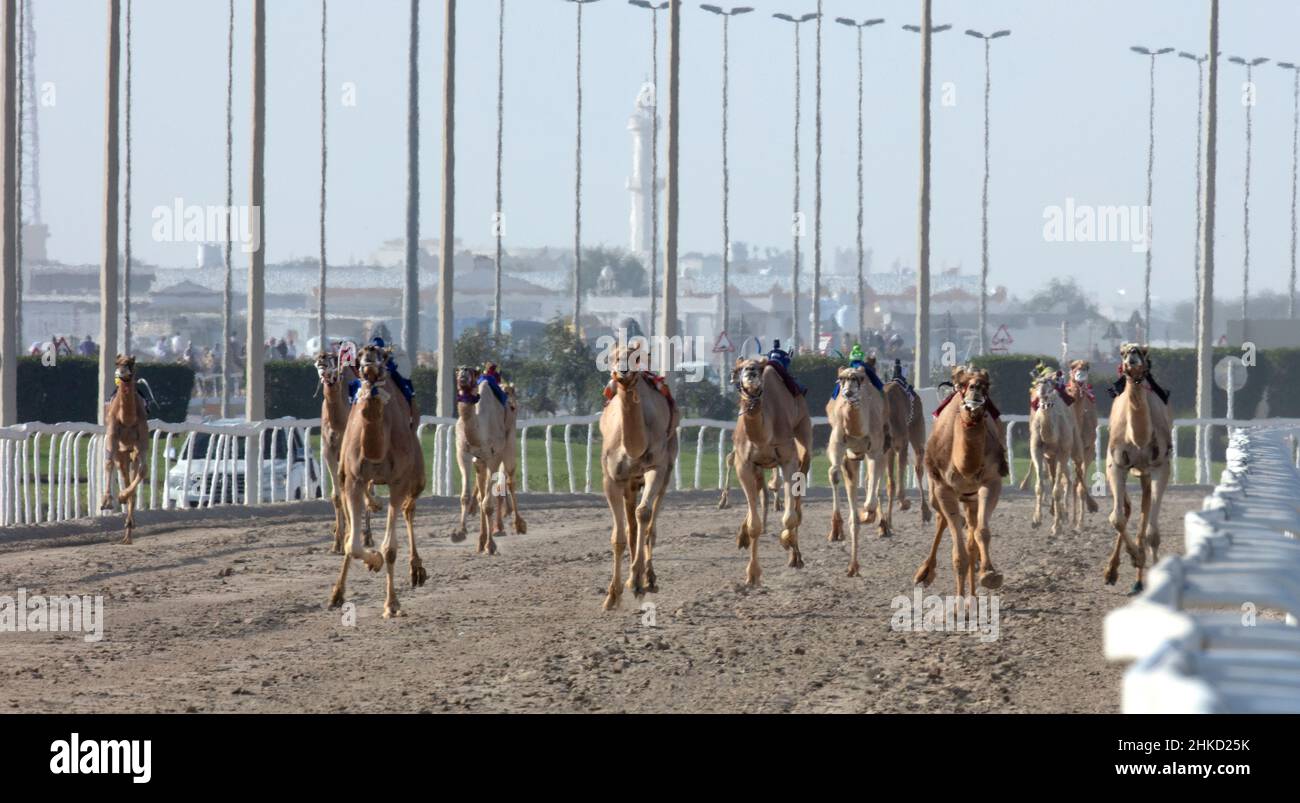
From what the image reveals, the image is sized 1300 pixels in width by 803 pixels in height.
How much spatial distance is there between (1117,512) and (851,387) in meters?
3.31

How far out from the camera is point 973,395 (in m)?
15.7

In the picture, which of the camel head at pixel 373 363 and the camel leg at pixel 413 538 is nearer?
the camel head at pixel 373 363

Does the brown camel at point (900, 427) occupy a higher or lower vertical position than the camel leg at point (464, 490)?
higher

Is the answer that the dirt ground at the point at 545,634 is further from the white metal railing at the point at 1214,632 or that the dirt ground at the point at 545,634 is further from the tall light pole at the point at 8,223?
the tall light pole at the point at 8,223

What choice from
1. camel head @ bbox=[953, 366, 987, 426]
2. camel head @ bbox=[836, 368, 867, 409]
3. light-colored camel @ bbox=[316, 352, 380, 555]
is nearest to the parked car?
light-colored camel @ bbox=[316, 352, 380, 555]

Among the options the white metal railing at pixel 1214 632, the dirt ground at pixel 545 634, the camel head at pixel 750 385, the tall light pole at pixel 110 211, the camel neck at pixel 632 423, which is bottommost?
the dirt ground at pixel 545 634

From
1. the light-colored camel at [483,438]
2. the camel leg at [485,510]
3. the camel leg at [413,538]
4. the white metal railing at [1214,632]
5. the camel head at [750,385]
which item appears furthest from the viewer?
the light-colored camel at [483,438]

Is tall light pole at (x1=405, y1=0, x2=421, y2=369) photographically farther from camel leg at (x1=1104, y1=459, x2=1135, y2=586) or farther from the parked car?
camel leg at (x1=1104, y1=459, x2=1135, y2=586)

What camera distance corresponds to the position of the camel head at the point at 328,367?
16.9 m

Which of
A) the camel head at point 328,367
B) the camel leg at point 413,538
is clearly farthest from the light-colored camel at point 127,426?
the camel leg at point 413,538

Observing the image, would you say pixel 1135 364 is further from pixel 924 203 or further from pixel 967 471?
pixel 924 203

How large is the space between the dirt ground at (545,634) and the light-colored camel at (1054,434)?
1.95 ft

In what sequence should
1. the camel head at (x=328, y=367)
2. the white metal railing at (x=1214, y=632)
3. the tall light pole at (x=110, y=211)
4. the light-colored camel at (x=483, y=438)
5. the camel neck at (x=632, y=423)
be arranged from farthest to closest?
1. the tall light pole at (x=110, y=211)
2. the light-colored camel at (x=483, y=438)
3. the camel head at (x=328, y=367)
4. the camel neck at (x=632, y=423)
5. the white metal railing at (x=1214, y=632)

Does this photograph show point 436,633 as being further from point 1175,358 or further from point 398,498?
point 1175,358
